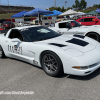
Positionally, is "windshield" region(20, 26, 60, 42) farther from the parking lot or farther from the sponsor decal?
the parking lot

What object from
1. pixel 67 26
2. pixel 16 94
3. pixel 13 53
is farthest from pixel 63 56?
pixel 67 26

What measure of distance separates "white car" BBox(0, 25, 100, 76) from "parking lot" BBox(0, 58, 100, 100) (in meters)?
0.24

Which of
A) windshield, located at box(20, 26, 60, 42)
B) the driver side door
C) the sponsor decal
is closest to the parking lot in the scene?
the driver side door

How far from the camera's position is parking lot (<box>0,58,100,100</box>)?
2582 millimetres

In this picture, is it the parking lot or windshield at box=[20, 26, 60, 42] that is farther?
windshield at box=[20, 26, 60, 42]

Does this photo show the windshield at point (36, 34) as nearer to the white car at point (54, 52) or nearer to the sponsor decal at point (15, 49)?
the white car at point (54, 52)

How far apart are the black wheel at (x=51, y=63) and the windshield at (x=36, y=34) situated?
0.88m

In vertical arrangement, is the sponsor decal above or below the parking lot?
above

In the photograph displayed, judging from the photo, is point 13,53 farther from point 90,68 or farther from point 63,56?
point 90,68

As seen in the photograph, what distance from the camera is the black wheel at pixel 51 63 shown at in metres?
3.13

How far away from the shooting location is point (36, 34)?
4.28 metres

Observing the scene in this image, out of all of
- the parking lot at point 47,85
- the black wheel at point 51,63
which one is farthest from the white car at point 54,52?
the parking lot at point 47,85

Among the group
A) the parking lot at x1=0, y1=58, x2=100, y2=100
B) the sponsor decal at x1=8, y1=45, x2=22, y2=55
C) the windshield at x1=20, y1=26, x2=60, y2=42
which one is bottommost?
the parking lot at x1=0, y1=58, x2=100, y2=100

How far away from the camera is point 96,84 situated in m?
2.89
